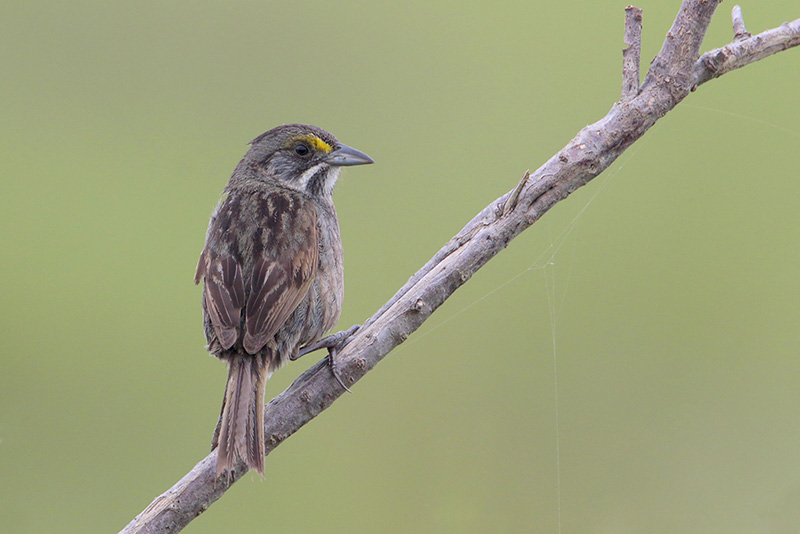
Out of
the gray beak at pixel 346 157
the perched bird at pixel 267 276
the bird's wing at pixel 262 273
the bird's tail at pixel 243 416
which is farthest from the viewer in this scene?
the gray beak at pixel 346 157

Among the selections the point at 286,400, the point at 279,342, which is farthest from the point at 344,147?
the point at 286,400

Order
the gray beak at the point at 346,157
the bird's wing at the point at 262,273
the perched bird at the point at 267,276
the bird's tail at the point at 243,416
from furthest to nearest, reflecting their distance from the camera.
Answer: the gray beak at the point at 346,157
the bird's wing at the point at 262,273
the perched bird at the point at 267,276
the bird's tail at the point at 243,416

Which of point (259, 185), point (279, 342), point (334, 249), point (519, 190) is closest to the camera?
point (519, 190)

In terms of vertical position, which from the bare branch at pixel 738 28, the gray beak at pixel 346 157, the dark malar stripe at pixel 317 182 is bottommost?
the dark malar stripe at pixel 317 182

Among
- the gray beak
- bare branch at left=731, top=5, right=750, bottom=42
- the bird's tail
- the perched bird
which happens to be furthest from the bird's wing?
bare branch at left=731, top=5, right=750, bottom=42

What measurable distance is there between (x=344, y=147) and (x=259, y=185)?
1.45ft

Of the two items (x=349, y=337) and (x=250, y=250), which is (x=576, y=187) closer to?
(x=349, y=337)

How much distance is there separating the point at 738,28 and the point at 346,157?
1.73 metres

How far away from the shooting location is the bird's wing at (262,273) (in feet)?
9.14

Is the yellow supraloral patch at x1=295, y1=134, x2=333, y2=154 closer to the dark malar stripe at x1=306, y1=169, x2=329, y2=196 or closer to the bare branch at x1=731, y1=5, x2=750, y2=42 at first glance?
the dark malar stripe at x1=306, y1=169, x2=329, y2=196

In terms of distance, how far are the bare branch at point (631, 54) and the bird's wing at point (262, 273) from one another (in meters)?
1.35

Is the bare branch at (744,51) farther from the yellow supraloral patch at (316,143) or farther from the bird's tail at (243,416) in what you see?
the bird's tail at (243,416)

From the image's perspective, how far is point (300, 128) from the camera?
3.63 m

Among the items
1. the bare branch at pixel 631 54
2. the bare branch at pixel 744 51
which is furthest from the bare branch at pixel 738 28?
the bare branch at pixel 631 54
